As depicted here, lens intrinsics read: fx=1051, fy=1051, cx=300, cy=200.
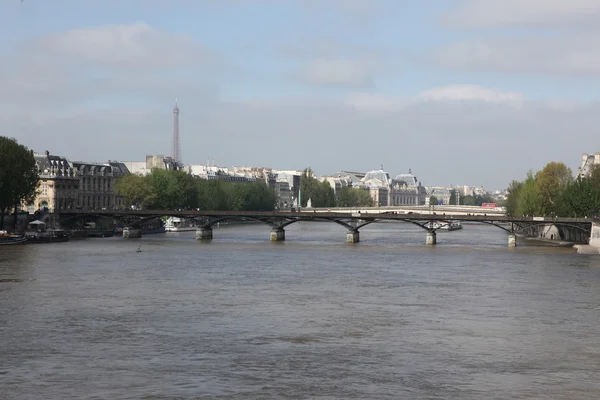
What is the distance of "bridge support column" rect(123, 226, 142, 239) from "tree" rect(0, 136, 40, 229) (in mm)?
12041

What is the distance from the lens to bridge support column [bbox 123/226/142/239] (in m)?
106

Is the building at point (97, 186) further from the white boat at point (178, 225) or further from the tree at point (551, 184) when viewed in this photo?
the tree at point (551, 184)

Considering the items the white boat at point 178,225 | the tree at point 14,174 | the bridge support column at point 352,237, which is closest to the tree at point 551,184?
the bridge support column at point 352,237

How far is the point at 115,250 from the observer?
82062mm

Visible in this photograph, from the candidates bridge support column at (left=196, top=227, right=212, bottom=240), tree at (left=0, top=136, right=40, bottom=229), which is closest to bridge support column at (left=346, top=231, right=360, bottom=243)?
bridge support column at (left=196, top=227, right=212, bottom=240)

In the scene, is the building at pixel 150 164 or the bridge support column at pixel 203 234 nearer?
the bridge support column at pixel 203 234

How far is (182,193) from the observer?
140 meters

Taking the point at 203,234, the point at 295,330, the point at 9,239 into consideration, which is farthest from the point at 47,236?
the point at 295,330

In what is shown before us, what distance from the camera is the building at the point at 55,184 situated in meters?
129

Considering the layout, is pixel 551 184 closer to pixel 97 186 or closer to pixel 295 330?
pixel 97 186

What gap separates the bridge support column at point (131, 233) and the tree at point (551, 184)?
45453mm

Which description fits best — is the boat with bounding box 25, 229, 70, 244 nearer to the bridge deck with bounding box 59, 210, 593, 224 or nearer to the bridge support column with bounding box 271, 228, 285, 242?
the bridge deck with bounding box 59, 210, 593, 224

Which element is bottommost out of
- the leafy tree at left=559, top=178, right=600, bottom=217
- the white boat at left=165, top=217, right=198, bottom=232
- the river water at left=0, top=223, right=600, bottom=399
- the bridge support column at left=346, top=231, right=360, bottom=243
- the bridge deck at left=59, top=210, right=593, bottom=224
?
the river water at left=0, top=223, right=600, bottom=399

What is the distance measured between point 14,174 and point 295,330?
58.2m
